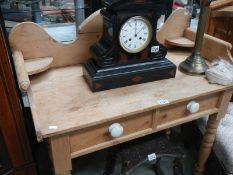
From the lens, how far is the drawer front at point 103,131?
72 centimetres

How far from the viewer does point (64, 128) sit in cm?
64

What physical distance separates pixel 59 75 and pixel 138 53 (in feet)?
1.03

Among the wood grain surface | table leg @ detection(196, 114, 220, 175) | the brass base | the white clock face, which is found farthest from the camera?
table leg @ detection(196, 114, 220, 175)

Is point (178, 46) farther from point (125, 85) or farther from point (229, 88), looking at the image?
point (125, 85)

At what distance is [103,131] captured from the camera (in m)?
0.74

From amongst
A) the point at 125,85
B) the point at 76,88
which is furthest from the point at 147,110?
the point at 76,88

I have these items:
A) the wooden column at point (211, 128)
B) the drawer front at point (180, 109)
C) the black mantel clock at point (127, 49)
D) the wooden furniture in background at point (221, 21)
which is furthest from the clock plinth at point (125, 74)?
the wooden furniture in background at point (221, 21)

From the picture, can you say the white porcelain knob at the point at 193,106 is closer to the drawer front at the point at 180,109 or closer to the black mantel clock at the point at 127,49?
the drawer front at the point at 180,109

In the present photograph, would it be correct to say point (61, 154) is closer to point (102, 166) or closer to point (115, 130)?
point (115, 130)

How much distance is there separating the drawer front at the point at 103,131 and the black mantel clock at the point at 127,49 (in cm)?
13

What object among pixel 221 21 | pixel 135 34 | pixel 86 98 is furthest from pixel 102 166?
pixel 221 21

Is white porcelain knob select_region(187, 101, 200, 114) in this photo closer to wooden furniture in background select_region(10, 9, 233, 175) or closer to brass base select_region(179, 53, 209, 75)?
wooden furniture in background select_region(10, 9, 233, 175)

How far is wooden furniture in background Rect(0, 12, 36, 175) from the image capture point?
2.54 ft

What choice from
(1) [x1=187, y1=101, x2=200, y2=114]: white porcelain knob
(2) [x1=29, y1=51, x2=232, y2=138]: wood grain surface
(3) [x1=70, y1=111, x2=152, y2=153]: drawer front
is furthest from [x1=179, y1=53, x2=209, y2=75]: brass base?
(3) [x1=70, y1=111, x2=152, y2=153]: drawer front
